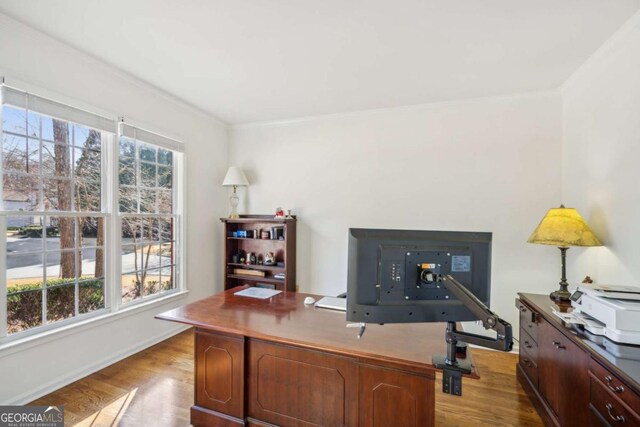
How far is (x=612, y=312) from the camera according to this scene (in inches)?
55.2

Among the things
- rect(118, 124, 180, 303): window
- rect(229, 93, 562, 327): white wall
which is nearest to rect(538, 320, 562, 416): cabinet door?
rect(229, 93, 562, 327): white wall

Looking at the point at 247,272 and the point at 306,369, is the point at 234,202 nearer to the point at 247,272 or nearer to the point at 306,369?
the point at 247,272

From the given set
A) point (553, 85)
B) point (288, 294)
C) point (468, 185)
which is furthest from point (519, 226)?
point (288, 294)

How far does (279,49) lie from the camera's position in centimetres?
230

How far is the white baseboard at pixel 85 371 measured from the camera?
2109mm

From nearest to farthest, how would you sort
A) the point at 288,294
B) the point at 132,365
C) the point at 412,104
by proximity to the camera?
the point at 288,294
the point at 132,365
the point at 412,104

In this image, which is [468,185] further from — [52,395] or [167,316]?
[52,395]

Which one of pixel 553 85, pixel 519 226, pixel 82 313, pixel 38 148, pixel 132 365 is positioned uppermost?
pixel 553 85

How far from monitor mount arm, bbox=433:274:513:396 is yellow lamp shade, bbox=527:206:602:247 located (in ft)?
4.99

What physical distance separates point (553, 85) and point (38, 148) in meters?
4.60

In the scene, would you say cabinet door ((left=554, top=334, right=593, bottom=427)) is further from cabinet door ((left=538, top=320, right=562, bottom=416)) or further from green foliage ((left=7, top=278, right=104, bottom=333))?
green foliage ((left=7, top=278, right=104, bottom=333))

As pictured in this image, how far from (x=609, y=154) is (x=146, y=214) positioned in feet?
13.6

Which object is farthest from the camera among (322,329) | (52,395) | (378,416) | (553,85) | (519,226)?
(519,226)

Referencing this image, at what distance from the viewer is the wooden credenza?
1184 millimetres
